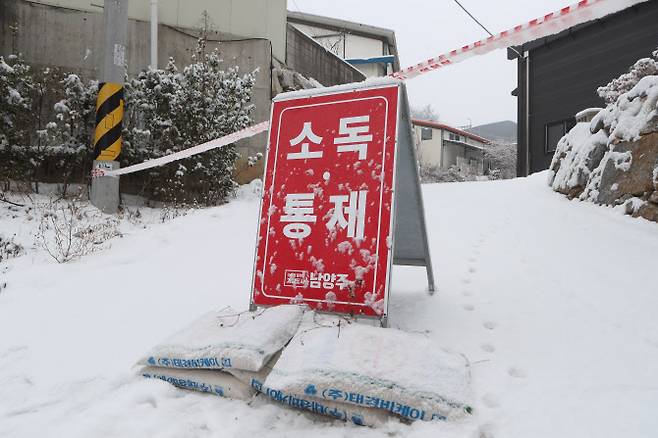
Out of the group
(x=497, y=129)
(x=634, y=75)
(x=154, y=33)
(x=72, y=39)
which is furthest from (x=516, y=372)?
(x=497, y=129)

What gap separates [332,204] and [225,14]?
7.65 metres

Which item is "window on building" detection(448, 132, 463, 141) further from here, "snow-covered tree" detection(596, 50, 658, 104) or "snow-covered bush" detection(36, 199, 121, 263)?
"snow-covered bush" detection(36, 199, 121, 263)

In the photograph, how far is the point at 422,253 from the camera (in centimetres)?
268

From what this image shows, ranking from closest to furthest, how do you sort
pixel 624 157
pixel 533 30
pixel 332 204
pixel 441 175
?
pixel 332 204 < pixel 533 30 < pixel 624 157 < pixel 441 175

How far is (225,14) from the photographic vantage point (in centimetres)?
822

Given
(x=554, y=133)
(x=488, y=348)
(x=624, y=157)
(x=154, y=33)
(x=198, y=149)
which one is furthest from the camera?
(x=554, y=133)

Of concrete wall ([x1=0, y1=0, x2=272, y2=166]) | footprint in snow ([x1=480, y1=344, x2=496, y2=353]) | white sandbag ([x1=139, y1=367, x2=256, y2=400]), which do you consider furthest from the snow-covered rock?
concrete wall ([x1=0, y1=0, x2=272, y2=166])

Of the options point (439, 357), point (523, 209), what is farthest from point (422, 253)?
point (523, 209)

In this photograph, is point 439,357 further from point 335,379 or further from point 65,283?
point 65,283

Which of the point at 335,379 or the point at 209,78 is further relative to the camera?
the point at 209,78

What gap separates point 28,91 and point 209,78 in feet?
8.42

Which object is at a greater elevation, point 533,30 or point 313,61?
point 313,61

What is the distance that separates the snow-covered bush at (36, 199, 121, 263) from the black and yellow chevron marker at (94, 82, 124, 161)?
779 mm

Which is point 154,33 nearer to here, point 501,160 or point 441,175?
point 441,175
